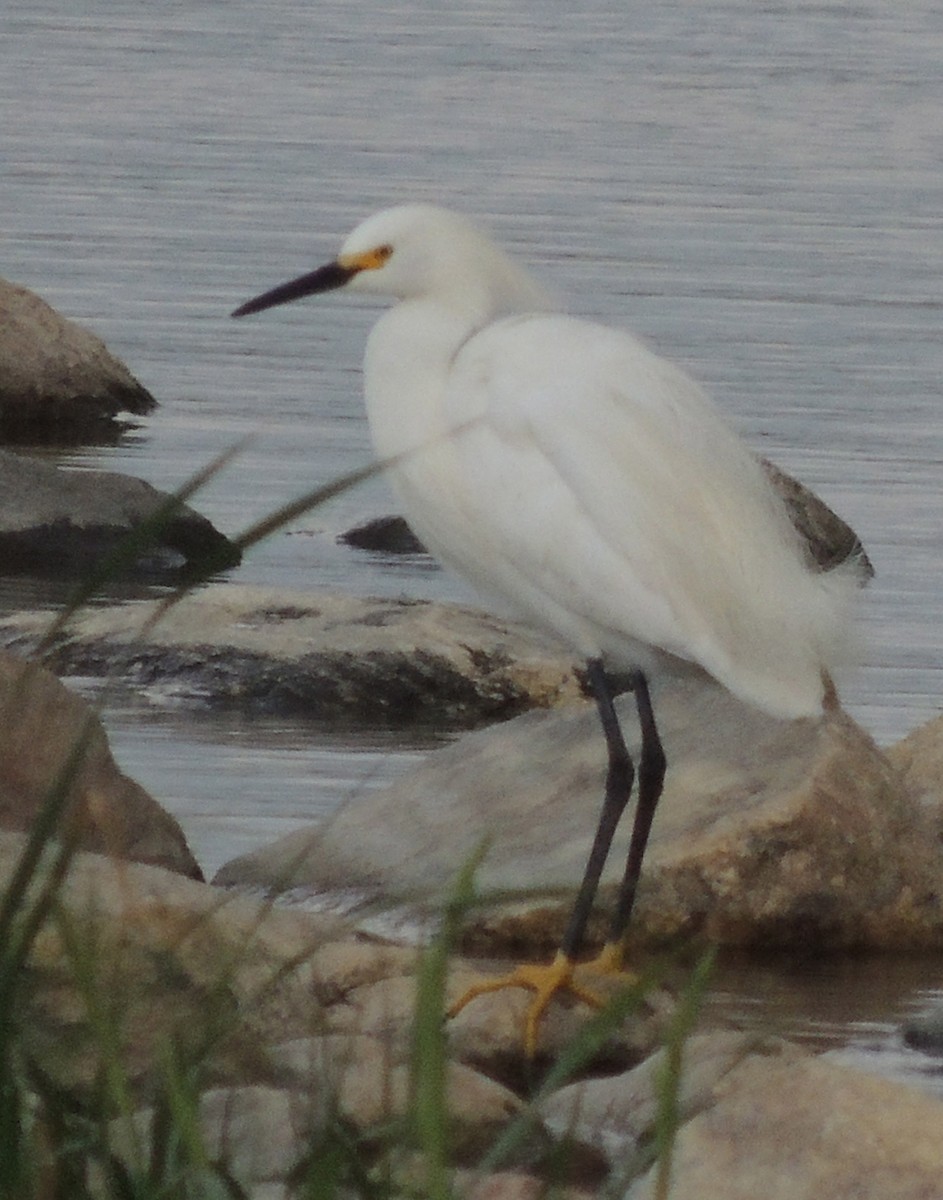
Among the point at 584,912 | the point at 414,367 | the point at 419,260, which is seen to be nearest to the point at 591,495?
the point at 414,367

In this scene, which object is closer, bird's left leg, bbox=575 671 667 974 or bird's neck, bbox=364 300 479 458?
bird's left leg, bbox=575 671 667 974

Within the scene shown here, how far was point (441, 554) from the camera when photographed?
6.38 metres

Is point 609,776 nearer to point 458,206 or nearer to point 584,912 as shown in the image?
point 584,912

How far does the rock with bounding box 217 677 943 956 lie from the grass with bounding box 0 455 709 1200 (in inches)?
108

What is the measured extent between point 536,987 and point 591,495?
0.92 m

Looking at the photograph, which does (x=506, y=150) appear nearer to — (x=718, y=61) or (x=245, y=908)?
(x=718, y=61)

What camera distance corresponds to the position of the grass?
9.23 ft

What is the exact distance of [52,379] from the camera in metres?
12.1

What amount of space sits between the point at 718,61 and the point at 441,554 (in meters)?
19.1

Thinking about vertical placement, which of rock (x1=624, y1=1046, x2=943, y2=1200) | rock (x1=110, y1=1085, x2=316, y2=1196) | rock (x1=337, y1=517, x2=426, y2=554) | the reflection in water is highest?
rock (x1=110, y1=1085, x2=316, y2=1196)

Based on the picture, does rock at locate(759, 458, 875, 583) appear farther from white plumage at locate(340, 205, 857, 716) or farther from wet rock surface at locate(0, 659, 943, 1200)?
white plumage at locate(340, 205, 857, 716)

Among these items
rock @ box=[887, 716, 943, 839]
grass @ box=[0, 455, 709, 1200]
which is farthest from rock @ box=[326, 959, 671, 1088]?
grass @ box=[0, 455, 709, 1200]

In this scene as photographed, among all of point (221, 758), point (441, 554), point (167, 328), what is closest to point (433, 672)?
point (221, 758)

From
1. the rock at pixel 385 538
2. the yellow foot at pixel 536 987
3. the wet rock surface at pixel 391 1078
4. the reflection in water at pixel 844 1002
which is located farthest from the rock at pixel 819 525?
the wet rock surface at pixel 391 1078
